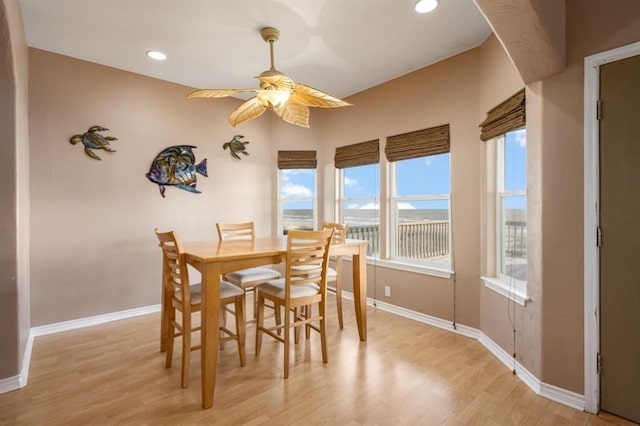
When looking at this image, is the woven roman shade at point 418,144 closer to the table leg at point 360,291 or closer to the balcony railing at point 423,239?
the balcony railing at point 423,239

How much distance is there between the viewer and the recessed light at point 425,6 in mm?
2316

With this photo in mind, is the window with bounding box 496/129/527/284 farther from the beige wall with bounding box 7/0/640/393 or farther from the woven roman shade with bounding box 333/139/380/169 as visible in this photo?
the woven roman shade with bounding box 333/139/380/169

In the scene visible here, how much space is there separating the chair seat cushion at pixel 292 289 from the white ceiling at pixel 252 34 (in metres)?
2.14

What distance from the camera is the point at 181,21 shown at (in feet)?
8.43

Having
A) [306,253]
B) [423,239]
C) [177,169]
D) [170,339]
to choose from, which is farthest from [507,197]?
[177,169]

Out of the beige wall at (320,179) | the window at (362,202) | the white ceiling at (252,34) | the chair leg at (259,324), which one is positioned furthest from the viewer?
the window at (362,202)

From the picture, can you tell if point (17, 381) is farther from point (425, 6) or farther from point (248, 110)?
point (425, 6)

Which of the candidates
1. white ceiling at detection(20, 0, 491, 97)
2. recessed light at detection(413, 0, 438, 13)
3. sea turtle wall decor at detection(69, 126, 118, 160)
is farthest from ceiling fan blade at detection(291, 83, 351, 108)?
sea turtle wall decor at detection(69, 126, 118, 160)

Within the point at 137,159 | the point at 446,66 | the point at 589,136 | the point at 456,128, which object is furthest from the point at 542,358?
the point at 137,159

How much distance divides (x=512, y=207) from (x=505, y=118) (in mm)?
737

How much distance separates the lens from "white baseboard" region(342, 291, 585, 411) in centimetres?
195

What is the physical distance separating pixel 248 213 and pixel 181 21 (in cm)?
248

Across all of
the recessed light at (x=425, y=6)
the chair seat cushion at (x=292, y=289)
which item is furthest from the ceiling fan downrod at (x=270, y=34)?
the chair seat cushion at (x=292, y=289)

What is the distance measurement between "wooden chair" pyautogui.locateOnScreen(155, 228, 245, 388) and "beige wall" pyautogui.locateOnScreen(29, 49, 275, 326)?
1368mm
